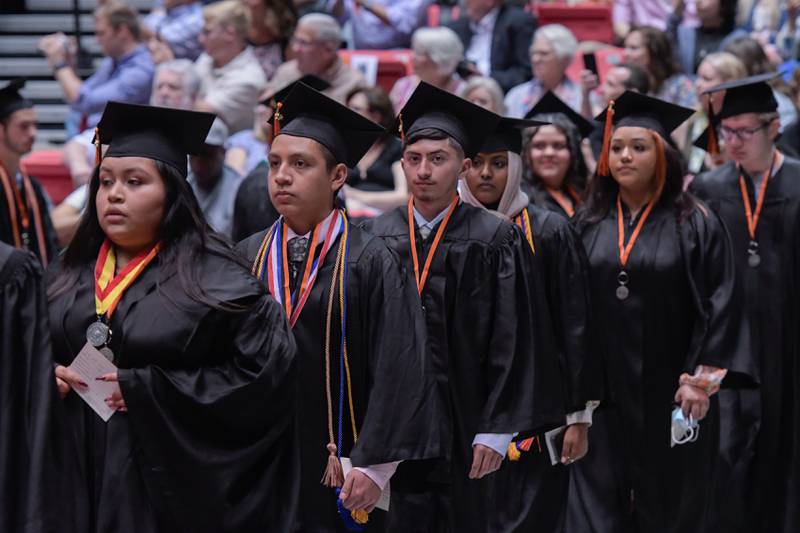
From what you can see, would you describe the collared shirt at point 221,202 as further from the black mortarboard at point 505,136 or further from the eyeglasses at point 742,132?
the eyeglasses at point 742,132

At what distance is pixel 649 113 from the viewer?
23.0 feet

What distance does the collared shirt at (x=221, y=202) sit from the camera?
8.24m

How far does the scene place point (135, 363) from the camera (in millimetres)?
4262

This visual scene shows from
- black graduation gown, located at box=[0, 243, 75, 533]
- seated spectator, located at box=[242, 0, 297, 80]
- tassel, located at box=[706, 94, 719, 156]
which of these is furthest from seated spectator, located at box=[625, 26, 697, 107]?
black graduation gown, located at box=[0, 243, 75, 533]

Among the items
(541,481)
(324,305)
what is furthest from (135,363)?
(541,481)

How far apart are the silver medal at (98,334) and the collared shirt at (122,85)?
6.91 m

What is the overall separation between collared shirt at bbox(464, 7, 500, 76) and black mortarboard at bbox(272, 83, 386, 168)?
20.9 feet

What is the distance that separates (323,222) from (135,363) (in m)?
1.00

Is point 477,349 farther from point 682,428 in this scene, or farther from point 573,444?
point 682,428

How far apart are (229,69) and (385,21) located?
2047mm

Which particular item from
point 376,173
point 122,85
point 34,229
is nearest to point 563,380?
point 376,173

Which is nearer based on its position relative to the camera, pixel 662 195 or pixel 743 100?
pixel 662 195

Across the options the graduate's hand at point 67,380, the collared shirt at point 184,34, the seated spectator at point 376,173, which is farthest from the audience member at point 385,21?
the graduate's hand at point 67,380

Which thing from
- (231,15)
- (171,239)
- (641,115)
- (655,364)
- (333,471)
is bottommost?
(655,364)
